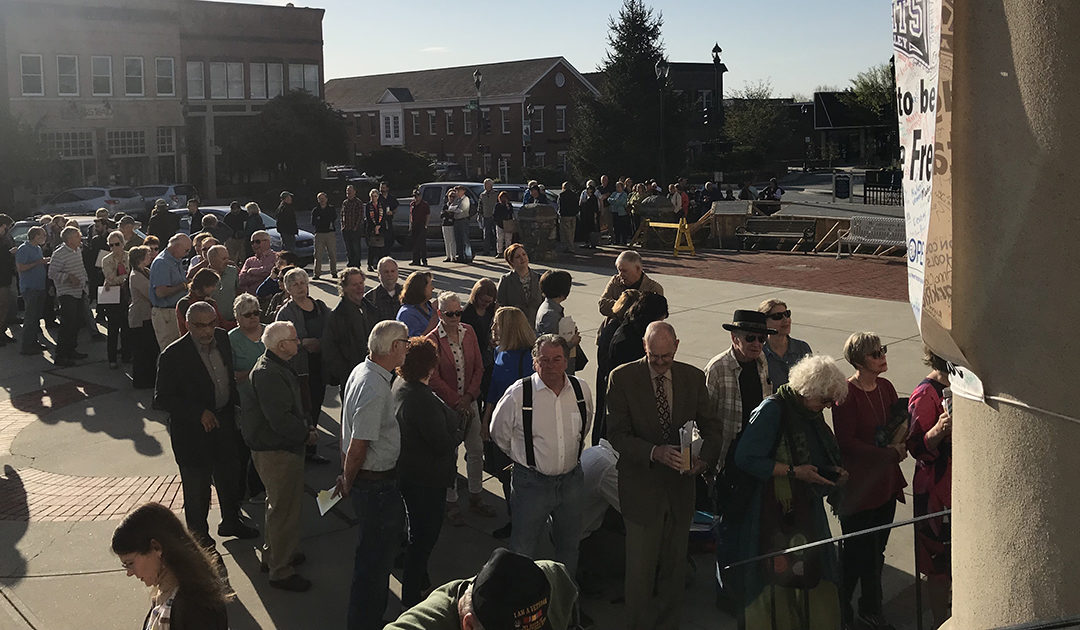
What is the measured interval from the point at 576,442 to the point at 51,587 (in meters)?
3.71

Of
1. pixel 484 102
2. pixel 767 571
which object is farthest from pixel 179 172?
pixel 767 571

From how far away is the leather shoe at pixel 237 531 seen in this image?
7750 mm

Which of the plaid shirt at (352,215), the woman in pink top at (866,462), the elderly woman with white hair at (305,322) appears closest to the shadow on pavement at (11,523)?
the elderly woman with white hair at (305,322)

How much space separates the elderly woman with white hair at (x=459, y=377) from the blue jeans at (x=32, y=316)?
848cm

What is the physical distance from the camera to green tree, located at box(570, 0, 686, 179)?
4456 centimetres

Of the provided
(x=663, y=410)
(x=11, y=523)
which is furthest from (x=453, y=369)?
(x=11, y=523)

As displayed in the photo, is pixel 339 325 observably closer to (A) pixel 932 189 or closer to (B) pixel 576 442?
(B) pixel 576 442

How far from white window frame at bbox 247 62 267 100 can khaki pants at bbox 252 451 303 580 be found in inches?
2192

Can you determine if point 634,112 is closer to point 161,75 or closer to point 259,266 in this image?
point 161,75

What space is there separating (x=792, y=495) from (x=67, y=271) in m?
10.8

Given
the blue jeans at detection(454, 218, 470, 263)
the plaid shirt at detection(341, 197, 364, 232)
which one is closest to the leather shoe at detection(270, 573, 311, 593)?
the plaid shirt at detection(341, 197, 364, 232)

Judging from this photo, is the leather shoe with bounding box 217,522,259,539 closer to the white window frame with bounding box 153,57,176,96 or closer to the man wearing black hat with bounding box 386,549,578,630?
the man wearing black hat with bounding box 386,549,578,630

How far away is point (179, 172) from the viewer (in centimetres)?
5525

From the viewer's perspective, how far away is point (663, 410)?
A: 19.2 ft
